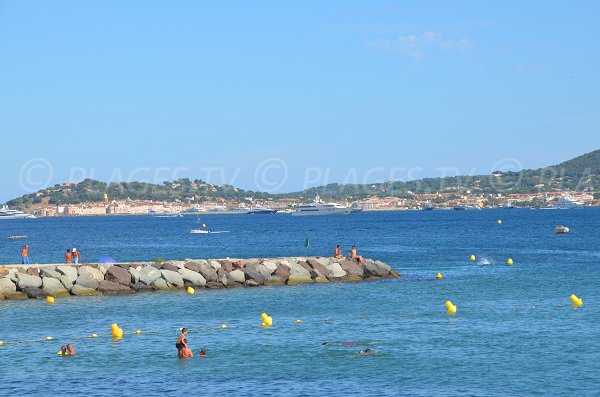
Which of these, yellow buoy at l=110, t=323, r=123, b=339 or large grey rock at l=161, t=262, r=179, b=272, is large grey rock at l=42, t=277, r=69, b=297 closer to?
large grey rock at l=161, t=262, r=179, b=272

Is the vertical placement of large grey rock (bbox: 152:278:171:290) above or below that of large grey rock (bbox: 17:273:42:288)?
below

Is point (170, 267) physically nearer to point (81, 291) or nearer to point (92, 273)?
point (92, 273)

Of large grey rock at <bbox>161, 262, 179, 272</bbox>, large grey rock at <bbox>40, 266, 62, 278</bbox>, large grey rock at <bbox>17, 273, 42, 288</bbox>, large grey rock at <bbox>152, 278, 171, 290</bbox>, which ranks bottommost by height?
large grey rock at <bbox>152, 278, 171, 290</bbox>

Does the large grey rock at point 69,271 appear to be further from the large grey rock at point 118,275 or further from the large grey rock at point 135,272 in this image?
the large grey rock at point 135,272

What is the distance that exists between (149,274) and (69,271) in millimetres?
4149

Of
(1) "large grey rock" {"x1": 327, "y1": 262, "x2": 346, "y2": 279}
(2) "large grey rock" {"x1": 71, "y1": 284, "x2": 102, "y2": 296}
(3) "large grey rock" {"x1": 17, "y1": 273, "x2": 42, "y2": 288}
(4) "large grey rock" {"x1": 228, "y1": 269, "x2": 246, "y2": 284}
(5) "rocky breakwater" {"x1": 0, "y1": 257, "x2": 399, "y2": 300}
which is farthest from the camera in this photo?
(1) "large grey rock" {"x1": 327, "y1": 262, "x2": 346, "y2": 279}

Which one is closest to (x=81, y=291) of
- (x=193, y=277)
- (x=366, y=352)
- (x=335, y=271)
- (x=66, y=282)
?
(x=66, y=282)

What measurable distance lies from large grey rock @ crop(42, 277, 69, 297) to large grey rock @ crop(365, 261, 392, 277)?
17.9 metres

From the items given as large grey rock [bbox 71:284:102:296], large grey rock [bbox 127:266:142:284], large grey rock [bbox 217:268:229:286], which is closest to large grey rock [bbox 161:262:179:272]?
large grey rock [bbox 127:266:142:284]

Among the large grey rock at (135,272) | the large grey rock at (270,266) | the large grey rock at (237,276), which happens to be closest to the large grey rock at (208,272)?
the large grey rock at (237,276)

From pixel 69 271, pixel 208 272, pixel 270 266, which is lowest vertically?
pixel 208 272

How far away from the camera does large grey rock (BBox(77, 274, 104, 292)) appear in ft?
146

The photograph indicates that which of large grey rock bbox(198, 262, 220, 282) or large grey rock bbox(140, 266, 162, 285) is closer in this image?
large grey rock bbox(140, 266, 162, 285)

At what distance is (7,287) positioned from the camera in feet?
140
